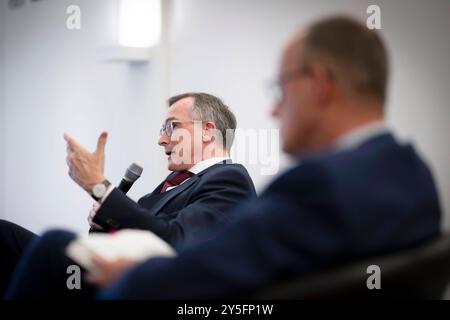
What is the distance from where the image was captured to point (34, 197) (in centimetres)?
521

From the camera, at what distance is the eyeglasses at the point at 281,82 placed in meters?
1.15

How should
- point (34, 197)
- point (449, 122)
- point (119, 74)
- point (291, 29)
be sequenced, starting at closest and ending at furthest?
point (449, 122), point (291, 29), point (119, 74), point (34, 197)

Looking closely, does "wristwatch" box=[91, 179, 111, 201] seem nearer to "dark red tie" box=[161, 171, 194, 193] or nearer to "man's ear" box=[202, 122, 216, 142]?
"dark red tie" box=[161, 171, 194, 193]

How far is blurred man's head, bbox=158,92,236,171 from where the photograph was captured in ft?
8.43

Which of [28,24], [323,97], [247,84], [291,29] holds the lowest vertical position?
[323,97]

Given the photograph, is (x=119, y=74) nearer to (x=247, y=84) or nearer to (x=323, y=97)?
(x=247, y=84)

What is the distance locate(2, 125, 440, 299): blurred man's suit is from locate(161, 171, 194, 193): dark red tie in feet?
4.72

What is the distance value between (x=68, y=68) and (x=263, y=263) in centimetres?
398

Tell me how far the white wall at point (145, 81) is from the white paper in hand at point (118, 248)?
25.0 inches

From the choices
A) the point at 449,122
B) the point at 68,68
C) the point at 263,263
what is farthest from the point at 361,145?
the point at 68,68

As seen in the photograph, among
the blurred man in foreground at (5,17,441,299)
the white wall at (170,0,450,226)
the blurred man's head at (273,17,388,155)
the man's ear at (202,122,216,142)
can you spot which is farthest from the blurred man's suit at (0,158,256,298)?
the blurred man's head at (273,17,388,155)

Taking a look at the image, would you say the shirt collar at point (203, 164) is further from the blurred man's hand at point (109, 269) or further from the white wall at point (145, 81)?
the blurred man's hand at point (109, 269)

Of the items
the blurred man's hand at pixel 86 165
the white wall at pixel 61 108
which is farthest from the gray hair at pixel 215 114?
the white wall at pixel 61 108

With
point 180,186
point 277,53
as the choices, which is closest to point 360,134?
point 180,186
